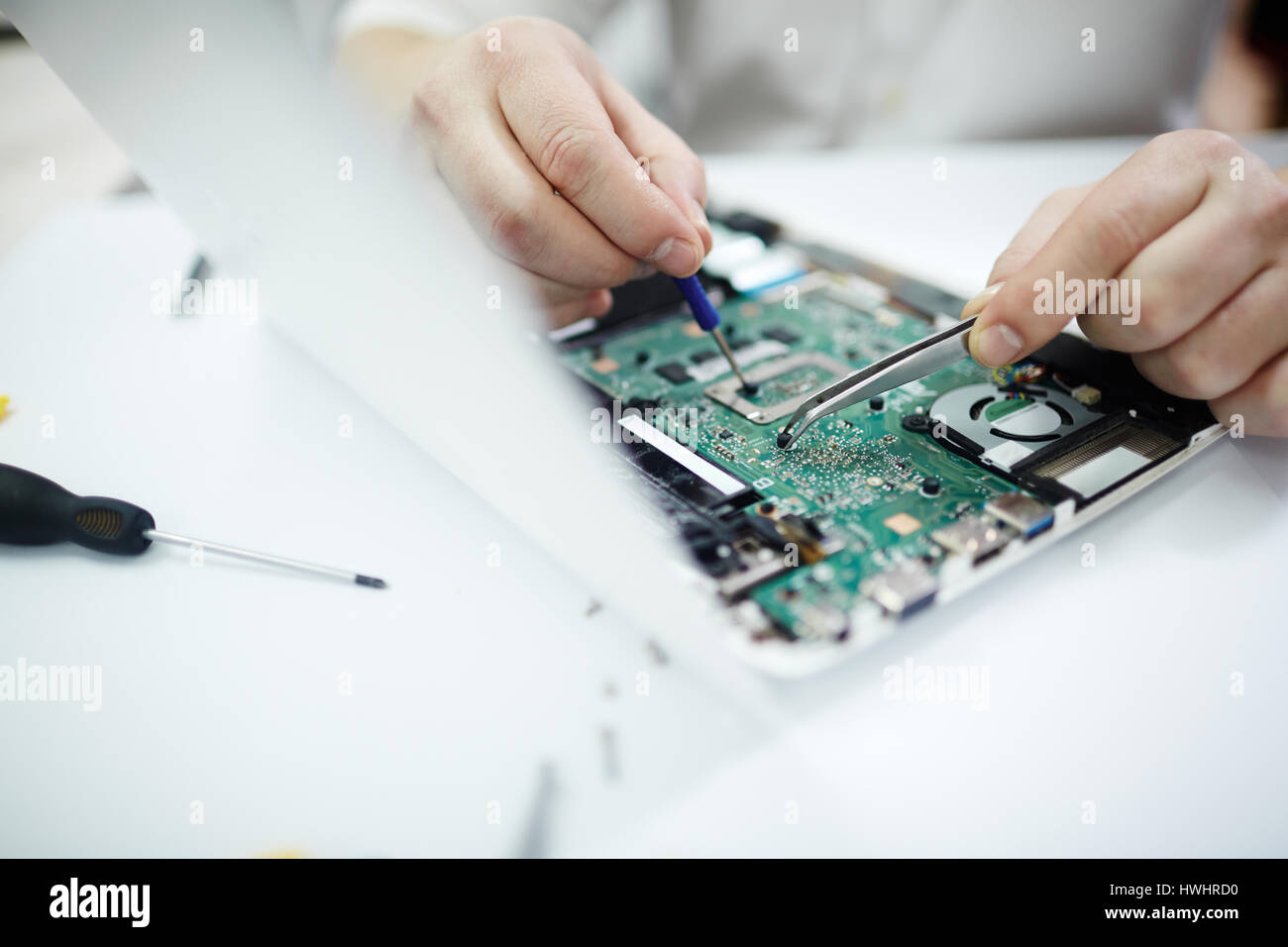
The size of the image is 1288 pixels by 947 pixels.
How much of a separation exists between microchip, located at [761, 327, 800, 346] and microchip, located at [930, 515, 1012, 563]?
523 millimetres

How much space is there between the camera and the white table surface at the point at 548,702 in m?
0.77

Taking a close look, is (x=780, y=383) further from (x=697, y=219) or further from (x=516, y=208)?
(x=516, y=208)

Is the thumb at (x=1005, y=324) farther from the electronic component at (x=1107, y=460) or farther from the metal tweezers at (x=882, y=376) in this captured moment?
the electronic component at (x=1107, y=460)

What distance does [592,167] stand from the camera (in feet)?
3.99

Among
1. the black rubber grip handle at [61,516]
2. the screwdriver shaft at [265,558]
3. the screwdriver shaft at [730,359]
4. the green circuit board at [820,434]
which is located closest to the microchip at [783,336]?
the green circuit board at [820,434]

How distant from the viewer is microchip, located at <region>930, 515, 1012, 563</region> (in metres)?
0.91

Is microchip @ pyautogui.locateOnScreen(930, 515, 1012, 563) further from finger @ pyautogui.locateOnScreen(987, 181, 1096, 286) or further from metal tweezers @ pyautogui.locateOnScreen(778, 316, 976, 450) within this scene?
finger @ pyautogui.locateOnScreen(987, 181, 1096, 286)

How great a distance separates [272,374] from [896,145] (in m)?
1.94

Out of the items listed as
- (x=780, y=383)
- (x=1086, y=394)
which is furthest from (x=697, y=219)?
(x=1086, y=394)

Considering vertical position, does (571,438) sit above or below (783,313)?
below

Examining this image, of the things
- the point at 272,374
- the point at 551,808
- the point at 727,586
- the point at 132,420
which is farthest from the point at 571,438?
the point at 132,420
